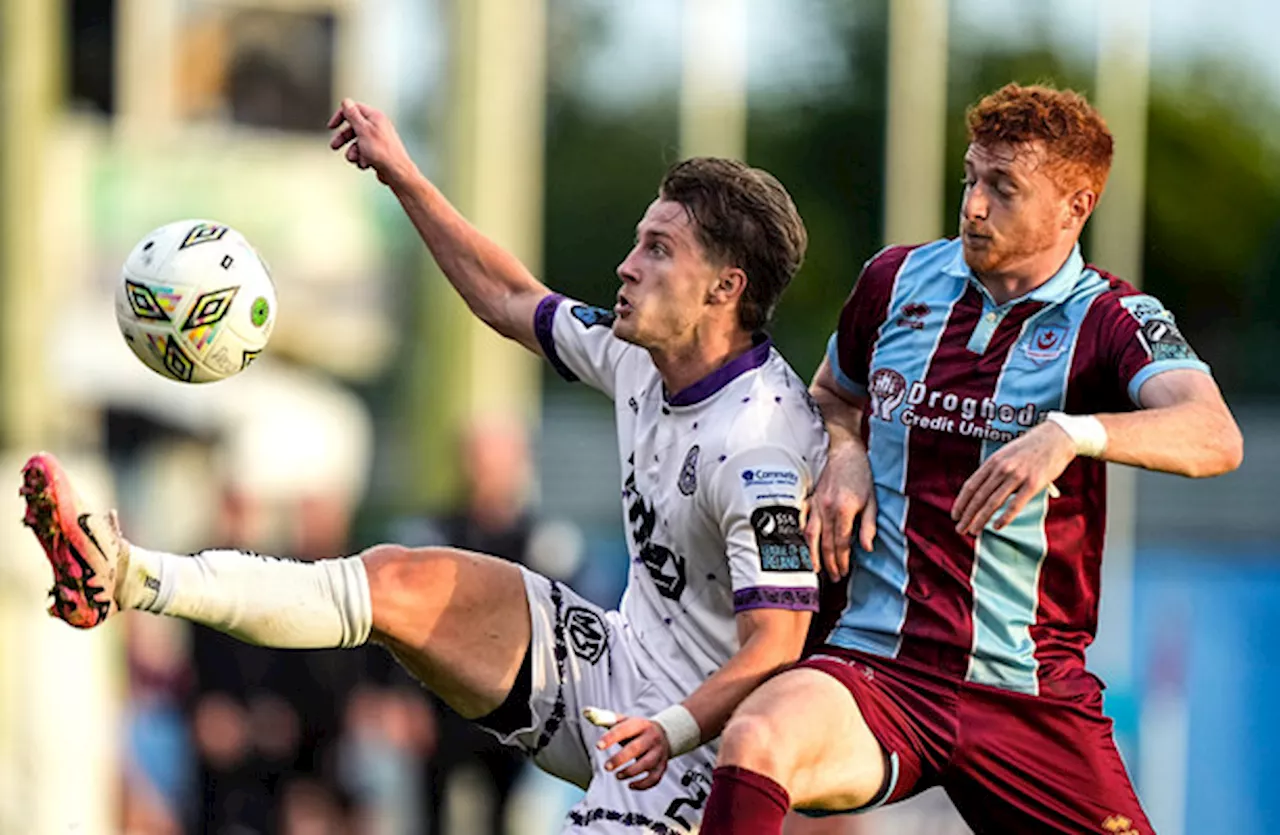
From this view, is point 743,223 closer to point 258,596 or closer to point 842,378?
point 842,378

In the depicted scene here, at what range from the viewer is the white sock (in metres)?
5.54

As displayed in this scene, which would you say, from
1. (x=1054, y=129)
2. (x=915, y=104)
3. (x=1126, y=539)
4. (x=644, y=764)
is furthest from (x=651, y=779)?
(x=915, y=104)

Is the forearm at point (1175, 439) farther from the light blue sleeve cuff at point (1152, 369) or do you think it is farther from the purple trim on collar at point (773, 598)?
the purple trim on collar at point (773, 598)

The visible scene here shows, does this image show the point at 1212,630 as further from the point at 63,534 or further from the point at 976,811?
the point at 63,534

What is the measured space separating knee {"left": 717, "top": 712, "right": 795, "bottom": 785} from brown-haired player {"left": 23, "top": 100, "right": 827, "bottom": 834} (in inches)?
9.5

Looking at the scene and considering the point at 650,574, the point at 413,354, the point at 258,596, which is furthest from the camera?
the point at 413,354

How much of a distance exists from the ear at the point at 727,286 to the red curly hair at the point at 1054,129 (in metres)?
0.70

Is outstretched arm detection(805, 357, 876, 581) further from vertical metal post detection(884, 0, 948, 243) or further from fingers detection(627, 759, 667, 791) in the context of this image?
vertical metal post detection(884, 0, 948, 243)

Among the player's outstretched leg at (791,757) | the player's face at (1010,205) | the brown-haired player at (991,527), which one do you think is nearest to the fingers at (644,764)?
the player's outstretched leg at (791,757)

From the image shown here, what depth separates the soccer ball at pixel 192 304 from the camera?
5.88 m

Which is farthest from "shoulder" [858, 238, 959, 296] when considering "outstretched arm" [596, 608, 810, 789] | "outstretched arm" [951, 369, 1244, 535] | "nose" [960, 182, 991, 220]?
"outstretched arm" [596, 608, 810, 789]

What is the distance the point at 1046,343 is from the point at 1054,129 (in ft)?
1.71

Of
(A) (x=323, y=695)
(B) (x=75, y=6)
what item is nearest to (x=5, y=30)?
(B) (x=75, y=6)

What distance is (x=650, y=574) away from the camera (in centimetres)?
596
